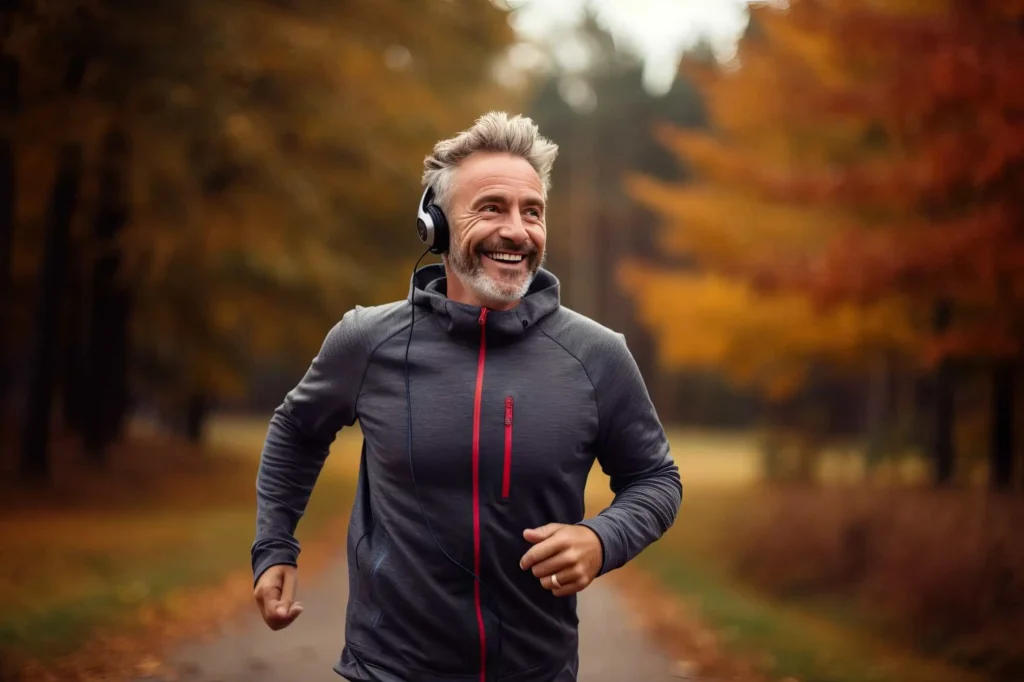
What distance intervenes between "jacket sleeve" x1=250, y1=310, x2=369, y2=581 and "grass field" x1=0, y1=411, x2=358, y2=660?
15.2ft

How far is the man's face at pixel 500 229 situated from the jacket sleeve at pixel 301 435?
0.36m

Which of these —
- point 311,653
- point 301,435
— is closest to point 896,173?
point 311,653

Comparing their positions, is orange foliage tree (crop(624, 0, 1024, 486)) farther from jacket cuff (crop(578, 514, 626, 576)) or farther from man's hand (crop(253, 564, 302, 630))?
man's hand (crop(253, 564, 302, 630))

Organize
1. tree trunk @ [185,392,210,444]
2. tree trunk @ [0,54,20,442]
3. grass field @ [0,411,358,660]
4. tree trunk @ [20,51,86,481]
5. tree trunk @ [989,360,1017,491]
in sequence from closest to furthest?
1. grass field @ [0,411,358,660]
2. tree trunk @ [0,54,20,442]
3. tree trunk @ [989,360,1017,491]
4. tree trunk @ [20,51,86,481]
5. tree trunk @ [185,392,210,444]

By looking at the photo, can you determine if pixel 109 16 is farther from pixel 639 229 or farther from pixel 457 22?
pixel 639 229

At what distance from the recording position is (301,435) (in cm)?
310

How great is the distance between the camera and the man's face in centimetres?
→ 286

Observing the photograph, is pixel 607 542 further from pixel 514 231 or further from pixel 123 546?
pixel 123 546

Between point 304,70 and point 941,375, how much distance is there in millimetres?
9004

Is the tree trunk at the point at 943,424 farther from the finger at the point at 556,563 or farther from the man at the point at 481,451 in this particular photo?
the finger at the point at 556,563

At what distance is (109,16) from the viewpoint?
30.9 ft

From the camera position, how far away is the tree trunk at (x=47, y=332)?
13.8 metres

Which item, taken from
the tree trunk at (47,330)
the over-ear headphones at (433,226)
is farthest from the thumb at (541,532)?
the tree trunk at (47,330)

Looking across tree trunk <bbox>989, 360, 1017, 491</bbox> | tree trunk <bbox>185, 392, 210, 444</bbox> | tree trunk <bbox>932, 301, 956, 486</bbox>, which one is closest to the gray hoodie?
tree trunk <bbox>989, 360, 1017, 491</bbox>
